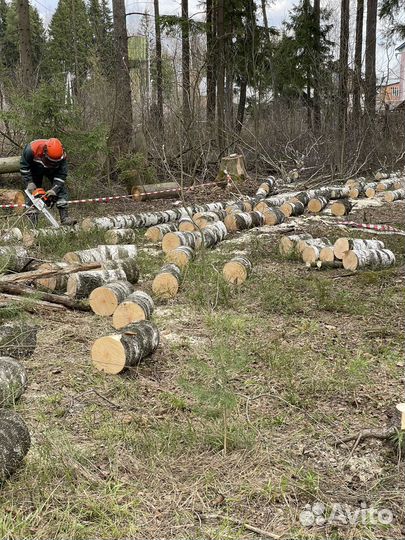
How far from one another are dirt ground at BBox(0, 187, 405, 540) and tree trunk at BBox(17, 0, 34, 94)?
383 inches

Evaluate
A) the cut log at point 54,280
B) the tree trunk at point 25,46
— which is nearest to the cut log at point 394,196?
the tree trunk at point 25,46

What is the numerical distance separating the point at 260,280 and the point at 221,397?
11.3ft

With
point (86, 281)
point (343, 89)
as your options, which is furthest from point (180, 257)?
point (343, 89)

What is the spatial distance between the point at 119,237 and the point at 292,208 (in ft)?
13.3

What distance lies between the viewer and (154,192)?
12.6 meters

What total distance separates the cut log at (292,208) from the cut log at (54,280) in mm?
5781

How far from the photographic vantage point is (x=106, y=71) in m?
17.1

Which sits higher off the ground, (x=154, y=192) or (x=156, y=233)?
(x=154, y=192)

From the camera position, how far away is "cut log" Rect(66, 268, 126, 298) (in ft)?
18.3

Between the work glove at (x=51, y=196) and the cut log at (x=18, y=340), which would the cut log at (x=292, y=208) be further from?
the cut log at (x=18, y=340)

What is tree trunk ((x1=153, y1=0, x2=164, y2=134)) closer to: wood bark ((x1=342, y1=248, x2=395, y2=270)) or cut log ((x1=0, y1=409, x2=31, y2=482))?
wood bark ((x1=342, y1=248, x2=395, y2=270))

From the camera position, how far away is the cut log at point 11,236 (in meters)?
6.76

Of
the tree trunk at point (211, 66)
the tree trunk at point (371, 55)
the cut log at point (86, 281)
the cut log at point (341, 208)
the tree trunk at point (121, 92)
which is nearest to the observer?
the cut log at point (86, 281)

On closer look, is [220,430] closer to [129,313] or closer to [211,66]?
[129,313]
